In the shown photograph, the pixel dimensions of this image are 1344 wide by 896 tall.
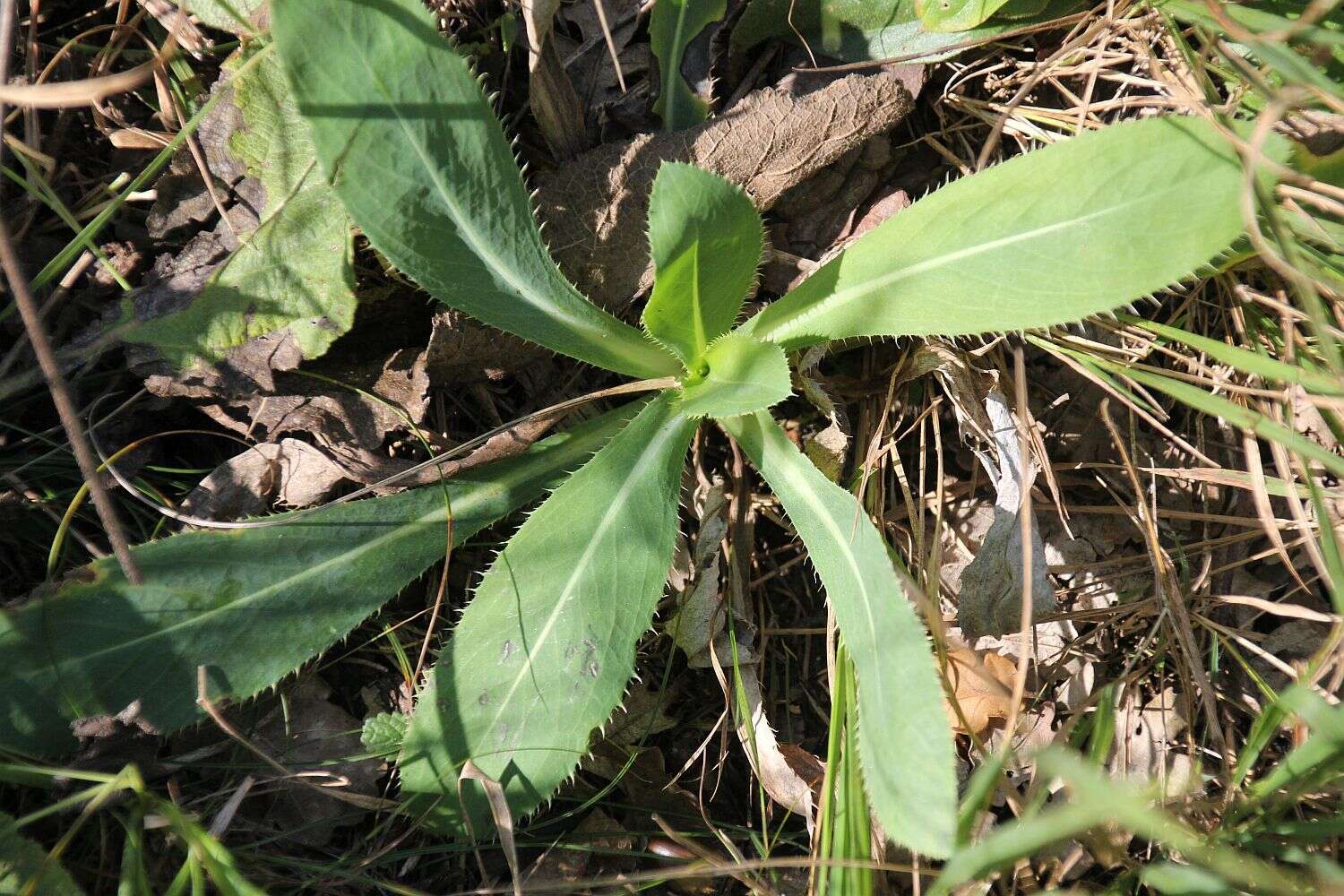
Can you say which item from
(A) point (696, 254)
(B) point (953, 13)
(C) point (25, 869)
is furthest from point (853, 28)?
(C) point (25, 869)

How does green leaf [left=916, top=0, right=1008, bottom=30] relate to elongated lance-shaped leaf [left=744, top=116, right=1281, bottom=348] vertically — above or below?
above

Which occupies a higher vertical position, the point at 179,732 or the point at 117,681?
the point at 117,681

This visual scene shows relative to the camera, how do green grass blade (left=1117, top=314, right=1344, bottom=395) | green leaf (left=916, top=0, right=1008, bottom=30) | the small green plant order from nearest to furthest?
1. the small green plant
2. green grass blade (left=1117, top=314, right=1344, bottom=395)
3. green leaf (left=916, top=0, right=1008, bottom=30)

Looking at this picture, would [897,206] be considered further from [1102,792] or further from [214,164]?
[214,164]

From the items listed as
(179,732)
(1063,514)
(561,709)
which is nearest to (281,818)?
(179,732)

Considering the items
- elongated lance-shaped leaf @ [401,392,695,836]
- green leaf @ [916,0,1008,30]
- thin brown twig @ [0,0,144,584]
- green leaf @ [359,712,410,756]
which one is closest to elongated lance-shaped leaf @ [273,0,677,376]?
elongated lance-shaped leaf @ [401,392,695,836]

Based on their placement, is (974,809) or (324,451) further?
(324,451)

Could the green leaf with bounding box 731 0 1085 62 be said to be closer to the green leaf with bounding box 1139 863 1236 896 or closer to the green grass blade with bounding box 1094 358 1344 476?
the green grass blade with bounding box 1094 358 1344 476
